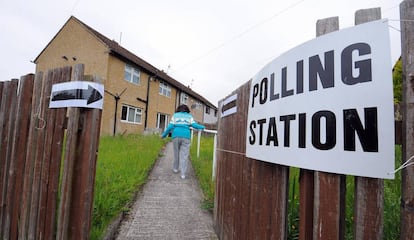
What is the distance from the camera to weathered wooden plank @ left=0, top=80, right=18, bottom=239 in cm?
282

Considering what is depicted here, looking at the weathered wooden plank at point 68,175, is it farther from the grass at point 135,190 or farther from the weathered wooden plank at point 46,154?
the grass at point 135,190

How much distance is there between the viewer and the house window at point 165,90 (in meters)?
21.1

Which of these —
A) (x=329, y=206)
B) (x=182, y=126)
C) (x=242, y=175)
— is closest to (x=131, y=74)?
(x=182, y=126)

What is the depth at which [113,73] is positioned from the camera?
1479 centimetres

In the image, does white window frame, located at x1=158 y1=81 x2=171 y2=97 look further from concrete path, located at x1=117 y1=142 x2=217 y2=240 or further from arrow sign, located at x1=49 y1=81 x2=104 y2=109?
arrow sign, located at x1=49 y1=81 x2=104 y2=109

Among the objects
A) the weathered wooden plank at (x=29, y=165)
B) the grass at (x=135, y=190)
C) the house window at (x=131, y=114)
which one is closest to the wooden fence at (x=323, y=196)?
the grass at (x=135, y=190)

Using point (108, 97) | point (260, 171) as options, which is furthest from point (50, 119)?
point (108, 97)

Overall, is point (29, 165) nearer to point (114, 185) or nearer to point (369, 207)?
point (114, 185)

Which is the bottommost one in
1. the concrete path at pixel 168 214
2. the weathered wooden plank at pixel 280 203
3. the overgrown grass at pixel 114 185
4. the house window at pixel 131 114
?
the concrete path at pixel 168 214

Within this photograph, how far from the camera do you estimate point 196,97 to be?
3161 centimetres

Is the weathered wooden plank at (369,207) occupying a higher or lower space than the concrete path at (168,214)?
higher

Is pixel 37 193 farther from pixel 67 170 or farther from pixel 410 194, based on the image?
pixel 410 194

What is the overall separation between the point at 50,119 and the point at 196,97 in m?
29.4

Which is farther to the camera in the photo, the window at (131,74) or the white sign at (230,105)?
the window at (131,74)
